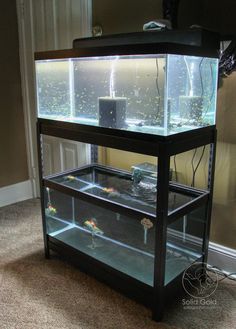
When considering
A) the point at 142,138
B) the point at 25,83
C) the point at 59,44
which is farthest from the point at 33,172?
the point at 142,138

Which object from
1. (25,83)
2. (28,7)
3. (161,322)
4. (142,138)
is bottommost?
(161,322)

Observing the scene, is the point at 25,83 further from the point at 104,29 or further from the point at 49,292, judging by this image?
the point at 49,292

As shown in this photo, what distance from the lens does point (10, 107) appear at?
10.3ft

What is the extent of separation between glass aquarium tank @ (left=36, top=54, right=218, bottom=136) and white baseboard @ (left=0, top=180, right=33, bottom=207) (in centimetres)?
136

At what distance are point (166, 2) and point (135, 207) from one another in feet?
3.74

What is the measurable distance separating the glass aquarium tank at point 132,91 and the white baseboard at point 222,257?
82 cm

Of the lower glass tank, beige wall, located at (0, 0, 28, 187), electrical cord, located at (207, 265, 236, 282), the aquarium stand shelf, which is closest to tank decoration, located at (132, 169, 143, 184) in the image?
the aquarium stand shelf

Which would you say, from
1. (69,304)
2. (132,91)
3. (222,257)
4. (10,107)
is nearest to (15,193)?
(10,107)

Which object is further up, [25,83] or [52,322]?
[25,83]

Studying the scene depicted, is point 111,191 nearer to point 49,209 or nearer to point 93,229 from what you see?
point 93,229

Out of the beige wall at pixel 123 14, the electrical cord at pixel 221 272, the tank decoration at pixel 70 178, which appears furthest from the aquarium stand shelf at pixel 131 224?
the beige wall at pixel 123 14

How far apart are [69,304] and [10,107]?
1949 millimetres

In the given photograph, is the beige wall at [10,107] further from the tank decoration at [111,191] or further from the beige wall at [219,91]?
the tank decoration at [111,191]

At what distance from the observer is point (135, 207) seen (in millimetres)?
1812
